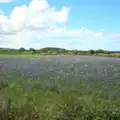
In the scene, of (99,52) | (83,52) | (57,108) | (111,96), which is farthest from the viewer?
(83,52)

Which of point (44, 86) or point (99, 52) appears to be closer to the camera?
point (44, 86)

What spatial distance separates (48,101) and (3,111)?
4.81 metres

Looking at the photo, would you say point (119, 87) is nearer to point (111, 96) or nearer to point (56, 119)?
point (111, 96)

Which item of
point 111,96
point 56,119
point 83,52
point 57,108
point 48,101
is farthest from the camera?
→ point 83,52

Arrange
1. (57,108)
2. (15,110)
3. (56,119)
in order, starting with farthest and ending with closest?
(57,108), (15,110), (56,119)

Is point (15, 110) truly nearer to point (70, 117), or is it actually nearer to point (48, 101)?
point (70, 117)

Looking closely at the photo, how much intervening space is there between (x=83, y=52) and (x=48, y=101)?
175704 mm

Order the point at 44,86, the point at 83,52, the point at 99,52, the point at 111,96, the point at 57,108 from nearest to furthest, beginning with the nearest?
the point at 57,108, the point at 111,96, the point at 44,86, the point at 99,52, the point at 83,52

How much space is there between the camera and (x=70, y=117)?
11.4 metres

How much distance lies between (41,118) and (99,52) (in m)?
166

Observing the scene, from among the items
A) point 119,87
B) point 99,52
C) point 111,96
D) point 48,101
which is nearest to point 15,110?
point 48,101

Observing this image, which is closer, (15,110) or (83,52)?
(15,110)

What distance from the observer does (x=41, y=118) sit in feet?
38.3

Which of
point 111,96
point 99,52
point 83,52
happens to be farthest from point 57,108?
point 83,52
